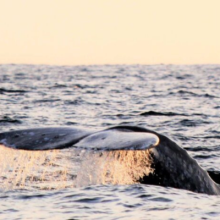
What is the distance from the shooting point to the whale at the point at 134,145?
15.9 feet

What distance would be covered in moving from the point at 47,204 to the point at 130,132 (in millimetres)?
1775

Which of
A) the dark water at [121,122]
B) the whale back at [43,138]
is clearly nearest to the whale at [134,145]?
the whale back at [43,138]

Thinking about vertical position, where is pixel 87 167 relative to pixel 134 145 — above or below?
below

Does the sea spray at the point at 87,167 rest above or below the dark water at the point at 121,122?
above

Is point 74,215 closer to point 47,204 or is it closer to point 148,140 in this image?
point 47,204

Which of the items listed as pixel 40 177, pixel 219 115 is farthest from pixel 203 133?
pixel 40 177

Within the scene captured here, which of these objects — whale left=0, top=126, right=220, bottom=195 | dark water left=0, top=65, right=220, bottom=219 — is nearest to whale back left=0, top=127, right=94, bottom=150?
whale left=0, top=126, right=220, bottom=195

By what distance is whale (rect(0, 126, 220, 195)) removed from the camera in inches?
191

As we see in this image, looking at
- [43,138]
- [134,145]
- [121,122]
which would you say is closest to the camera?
[134,145]

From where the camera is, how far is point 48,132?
217 inches

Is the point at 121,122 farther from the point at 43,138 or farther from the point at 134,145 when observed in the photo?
the point at 134,145

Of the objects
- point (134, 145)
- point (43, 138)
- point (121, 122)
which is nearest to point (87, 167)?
point (43, 138)

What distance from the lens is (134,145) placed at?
15.3 feet

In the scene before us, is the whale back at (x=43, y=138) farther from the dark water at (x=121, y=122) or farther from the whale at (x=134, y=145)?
the dark water at (x=121, y=122)
